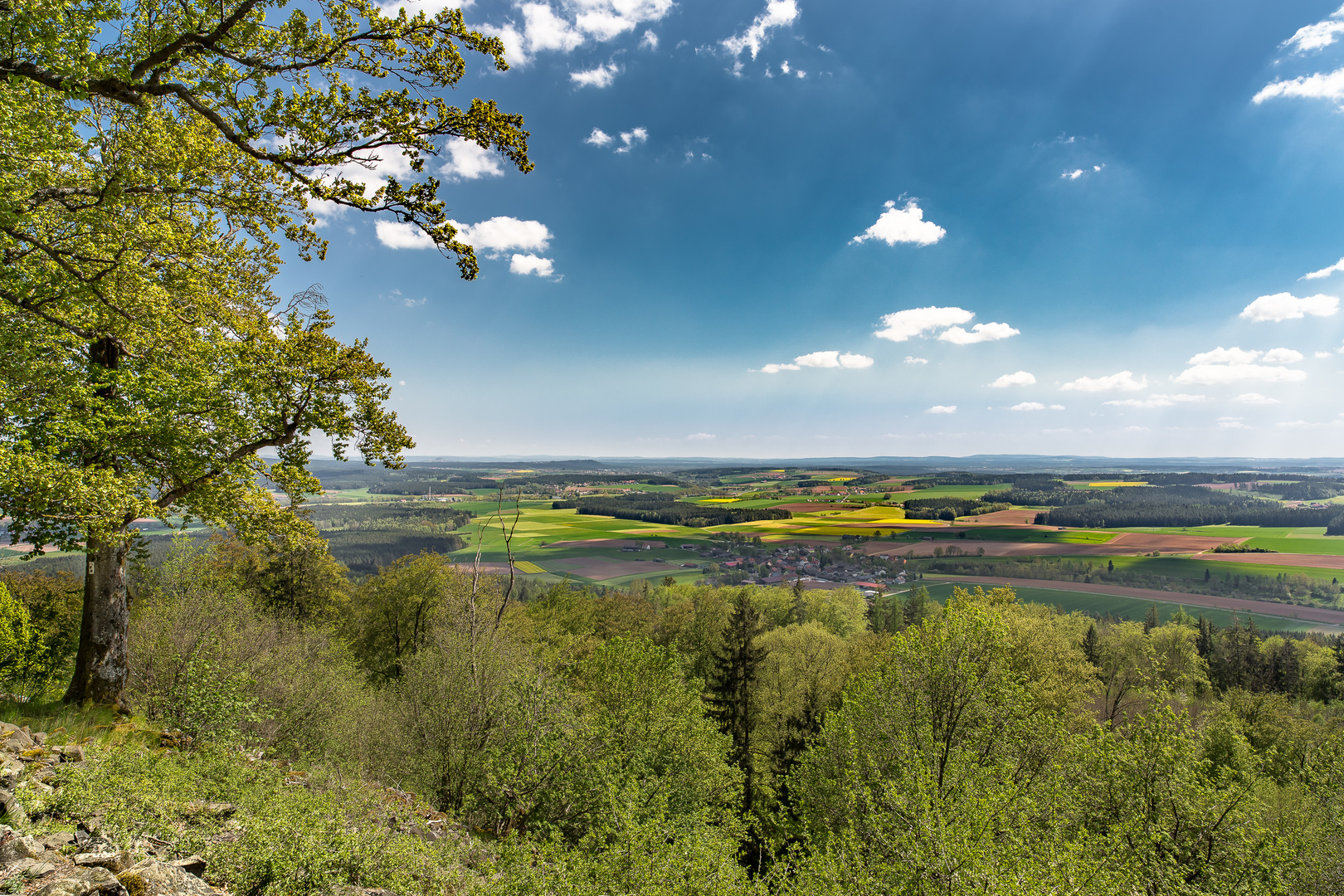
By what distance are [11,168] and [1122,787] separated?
26224 mm

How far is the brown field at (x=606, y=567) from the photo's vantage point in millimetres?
72312

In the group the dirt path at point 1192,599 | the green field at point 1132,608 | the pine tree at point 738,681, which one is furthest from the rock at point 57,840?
the dirt path at point 1192,599

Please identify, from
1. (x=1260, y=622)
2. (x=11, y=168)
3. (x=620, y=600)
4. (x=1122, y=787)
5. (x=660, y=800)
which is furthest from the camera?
(x=1260, y=622)

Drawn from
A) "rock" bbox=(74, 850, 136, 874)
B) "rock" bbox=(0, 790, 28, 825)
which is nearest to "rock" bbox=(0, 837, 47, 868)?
"rock" bbox=(74, 850, 136, 874)

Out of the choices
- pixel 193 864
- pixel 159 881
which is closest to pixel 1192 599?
pixel 193 864

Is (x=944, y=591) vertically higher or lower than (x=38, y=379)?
lower

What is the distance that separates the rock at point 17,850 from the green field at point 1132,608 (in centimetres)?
7706

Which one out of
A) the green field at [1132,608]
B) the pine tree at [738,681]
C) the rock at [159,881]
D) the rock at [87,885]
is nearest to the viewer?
the rock at [87,885]

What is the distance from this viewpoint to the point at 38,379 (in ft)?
24.6

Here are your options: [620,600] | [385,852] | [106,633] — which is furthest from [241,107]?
[620,600]

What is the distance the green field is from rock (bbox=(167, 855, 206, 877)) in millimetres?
75664

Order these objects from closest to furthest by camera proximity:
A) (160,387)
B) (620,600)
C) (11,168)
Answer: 1. (11,168)
2. (160,387)
3. (620,600)

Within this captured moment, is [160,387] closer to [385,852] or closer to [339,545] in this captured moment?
[385,852]

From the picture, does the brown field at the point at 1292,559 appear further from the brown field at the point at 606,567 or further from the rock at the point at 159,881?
the rock at the point at 159,881
